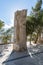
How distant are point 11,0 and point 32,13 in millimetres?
2103

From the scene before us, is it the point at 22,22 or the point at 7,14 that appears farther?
the point at 7,14

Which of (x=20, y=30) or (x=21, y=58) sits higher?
(x=20, y=30)

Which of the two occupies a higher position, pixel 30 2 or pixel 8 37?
pixel 30 2

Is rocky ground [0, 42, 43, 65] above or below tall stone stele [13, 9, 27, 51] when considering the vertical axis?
below

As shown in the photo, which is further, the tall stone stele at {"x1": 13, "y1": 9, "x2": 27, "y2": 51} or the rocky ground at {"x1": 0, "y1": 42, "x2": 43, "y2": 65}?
the tall stone stele at {"x1": 13, "y1": 9, "x2": 27, "y2": 51}

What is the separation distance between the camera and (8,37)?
13.3 meters

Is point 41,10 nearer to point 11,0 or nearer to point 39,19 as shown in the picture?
point 39,19

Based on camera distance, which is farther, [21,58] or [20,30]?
[20,30]

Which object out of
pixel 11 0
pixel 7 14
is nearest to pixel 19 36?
pixel 11 0

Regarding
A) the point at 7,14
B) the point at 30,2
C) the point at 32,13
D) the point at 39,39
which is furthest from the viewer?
the point at 7,14

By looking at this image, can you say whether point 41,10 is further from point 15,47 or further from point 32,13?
point 15,47

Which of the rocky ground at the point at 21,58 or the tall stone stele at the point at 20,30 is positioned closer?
the rocky ground at the point at 21,58

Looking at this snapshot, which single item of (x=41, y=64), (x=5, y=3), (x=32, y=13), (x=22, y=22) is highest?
(x=5, y=3)

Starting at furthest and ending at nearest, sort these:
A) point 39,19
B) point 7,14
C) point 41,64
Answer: point 7,14 < point 39,19 < point 41,64
